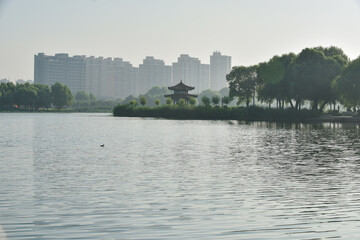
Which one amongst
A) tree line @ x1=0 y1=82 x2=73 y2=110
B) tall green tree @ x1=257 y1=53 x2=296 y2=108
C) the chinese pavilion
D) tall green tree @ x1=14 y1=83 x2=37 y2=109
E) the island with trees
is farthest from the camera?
tree line @ x1=0 y1=82 x2=73 y2=110

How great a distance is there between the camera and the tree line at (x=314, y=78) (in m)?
71.9

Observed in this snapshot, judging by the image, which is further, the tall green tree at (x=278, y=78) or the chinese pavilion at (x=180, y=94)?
the chinese pavilion at (x=180, y=94)

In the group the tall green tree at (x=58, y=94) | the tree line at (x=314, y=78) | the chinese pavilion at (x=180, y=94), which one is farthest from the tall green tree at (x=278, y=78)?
the tall green tree at (x=58, y=94)

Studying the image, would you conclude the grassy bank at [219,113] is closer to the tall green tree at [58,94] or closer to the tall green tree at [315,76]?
the tall green tree at [315,76]

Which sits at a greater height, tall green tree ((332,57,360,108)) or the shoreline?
tall green tree ((332,57,360,108))

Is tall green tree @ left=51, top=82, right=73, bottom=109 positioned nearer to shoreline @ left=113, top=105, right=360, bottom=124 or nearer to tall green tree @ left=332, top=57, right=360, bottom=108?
shoreline @ left=113, top=105, right=360, bottom=124

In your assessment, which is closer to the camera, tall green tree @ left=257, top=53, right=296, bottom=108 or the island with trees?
the island with trees

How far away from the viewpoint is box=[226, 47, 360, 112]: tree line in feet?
236

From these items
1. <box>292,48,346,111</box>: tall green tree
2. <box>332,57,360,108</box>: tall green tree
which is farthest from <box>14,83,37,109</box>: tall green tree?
<box>332,57,360,108</box>: tall green tree

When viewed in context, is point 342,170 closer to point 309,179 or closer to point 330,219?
point 309,179

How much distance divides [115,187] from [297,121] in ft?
225

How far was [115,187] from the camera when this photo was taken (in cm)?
1541

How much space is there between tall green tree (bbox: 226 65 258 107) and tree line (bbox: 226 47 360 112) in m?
13.7

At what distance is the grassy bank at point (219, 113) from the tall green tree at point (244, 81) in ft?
57.6
